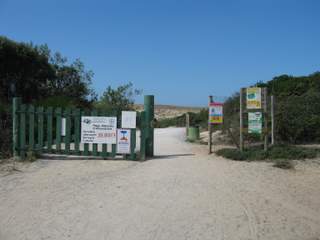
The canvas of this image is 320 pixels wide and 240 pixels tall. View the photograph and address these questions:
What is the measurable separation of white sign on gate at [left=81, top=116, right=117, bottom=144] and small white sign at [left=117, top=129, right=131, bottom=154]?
4.8 inches

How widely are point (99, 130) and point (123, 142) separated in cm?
82

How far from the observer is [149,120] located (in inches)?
433

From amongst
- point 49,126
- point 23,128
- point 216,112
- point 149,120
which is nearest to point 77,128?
point 49,126

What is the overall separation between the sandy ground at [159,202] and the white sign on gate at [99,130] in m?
0.94

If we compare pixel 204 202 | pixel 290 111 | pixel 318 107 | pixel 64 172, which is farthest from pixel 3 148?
pixel 318 107

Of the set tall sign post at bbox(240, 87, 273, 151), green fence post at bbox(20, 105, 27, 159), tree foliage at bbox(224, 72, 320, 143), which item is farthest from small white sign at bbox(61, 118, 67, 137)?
tree foliage at bbox(224, 72, 320, 143)

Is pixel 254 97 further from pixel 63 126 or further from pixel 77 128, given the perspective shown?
pixel 63 126

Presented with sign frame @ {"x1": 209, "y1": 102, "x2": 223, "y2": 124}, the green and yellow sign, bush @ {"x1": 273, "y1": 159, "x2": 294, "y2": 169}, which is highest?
the green and yellow sign

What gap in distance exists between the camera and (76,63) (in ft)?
95.1

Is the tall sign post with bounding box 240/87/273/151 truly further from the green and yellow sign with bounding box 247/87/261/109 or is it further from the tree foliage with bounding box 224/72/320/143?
the tree foliage with bounding box 224/72/320/143

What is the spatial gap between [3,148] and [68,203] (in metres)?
6.74

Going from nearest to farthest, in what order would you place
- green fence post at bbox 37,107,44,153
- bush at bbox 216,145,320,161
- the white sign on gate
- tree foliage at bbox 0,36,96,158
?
1. the white sign on gate
2. green fence post at bbox 37,107,44,153
3. bush at bbox 216,145,320,161
4. tree foliage at bbox 0,36,96,158

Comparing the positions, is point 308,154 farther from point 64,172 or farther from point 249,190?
point 64,172

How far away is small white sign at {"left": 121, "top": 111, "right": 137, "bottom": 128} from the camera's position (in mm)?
10648
